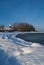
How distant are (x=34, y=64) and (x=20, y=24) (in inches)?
3094

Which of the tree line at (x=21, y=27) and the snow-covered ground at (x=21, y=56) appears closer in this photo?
the snow-covered ground at (x=21, y=56)

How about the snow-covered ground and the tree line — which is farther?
the tree line

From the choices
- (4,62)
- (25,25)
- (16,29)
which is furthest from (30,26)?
(4,62)

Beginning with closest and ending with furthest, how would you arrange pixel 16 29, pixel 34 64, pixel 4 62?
pixel 34 64 → pixel 4 62 → pixel 16 29

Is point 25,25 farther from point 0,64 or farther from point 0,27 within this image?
point 0,64

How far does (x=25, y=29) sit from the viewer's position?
8019 centimetres

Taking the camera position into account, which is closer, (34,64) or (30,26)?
(34,64)

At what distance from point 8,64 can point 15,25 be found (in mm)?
76430

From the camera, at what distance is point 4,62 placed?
10.5 feet

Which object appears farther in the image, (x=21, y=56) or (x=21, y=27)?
(x=21, y=27)

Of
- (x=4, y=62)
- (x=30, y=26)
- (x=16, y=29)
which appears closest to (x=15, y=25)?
(x=16, y=29)

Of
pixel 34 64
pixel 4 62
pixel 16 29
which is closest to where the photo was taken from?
pixel 34 64

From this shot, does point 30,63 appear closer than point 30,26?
Yes

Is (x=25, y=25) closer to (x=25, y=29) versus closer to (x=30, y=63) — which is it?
(x=25, y=29)
